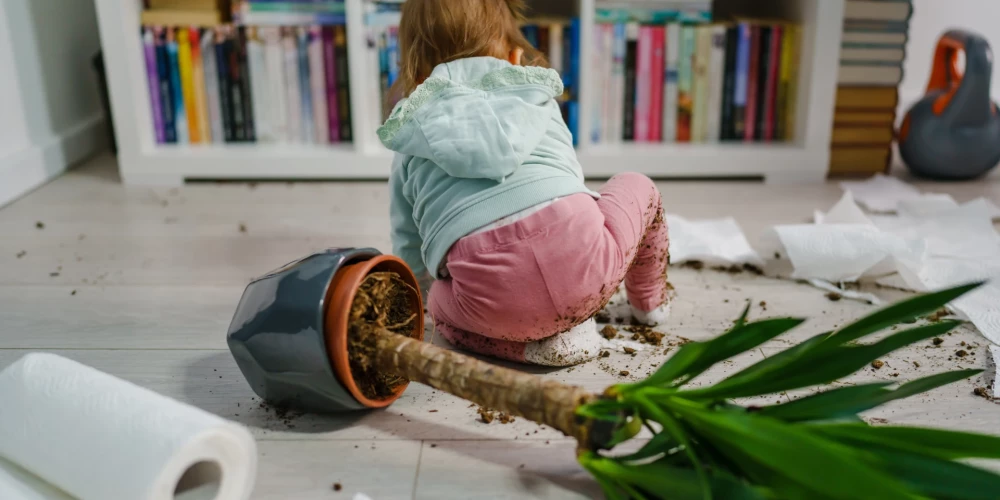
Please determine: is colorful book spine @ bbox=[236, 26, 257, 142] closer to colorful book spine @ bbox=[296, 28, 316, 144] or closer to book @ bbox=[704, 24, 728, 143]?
colorful book spine @ bbox=[296, 28, 316, 144]

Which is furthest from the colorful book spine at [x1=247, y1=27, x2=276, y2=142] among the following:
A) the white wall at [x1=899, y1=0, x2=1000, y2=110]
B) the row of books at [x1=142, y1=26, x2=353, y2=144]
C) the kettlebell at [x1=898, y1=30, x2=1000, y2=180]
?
the white wall at [x1=899, y1=0, x2=1000, y2=110]

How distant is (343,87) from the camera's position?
6.44ft

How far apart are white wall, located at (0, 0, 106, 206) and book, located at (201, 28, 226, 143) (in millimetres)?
355

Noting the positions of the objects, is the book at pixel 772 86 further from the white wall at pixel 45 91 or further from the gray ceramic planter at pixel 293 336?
the white wall at pixel 45 91

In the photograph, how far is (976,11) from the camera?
2.33m

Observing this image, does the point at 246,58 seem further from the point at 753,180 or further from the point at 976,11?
the point at 976,11

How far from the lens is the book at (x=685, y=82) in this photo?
1898 mm

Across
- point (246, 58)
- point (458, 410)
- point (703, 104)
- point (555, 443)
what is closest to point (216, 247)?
point (246, 58)

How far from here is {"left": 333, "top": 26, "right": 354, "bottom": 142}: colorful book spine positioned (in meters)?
1.92

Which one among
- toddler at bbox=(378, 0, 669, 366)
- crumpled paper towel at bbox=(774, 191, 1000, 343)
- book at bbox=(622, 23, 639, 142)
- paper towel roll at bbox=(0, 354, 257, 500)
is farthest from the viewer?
book at bbox=(622, 23, 639, 142)

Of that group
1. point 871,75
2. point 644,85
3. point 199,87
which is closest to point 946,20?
point 871,75

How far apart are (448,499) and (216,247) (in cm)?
87

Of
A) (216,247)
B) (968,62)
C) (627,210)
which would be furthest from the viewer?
(968,62)

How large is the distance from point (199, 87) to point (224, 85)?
6 cm
